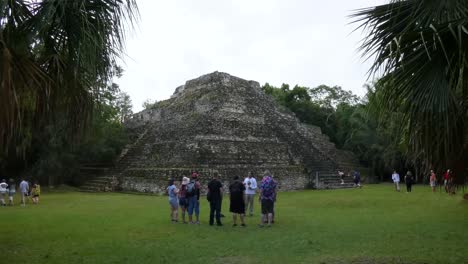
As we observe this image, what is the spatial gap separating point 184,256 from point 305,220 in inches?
193

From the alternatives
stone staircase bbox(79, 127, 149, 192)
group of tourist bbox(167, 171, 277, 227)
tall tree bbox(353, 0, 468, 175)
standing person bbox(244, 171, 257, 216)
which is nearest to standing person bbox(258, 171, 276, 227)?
group of tourist bbox(167, 171, 277, 227)

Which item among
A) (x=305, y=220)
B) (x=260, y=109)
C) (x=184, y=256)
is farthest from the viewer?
(x=260, y=109)

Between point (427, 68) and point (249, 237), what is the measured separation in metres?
5.48

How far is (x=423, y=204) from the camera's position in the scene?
14500mm

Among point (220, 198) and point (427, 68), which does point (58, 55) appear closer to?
point (427, 68)

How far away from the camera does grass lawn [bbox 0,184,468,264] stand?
6938 millimetres

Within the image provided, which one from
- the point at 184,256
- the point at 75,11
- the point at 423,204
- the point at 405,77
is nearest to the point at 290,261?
the point at 184,256

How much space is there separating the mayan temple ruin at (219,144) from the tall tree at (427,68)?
15326 mm

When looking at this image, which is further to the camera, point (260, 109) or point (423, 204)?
point (260, 109)

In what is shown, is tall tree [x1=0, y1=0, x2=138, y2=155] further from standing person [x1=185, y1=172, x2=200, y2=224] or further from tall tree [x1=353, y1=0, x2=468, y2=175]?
standing person [x1=185, y1=172, x2=200, y2=224]

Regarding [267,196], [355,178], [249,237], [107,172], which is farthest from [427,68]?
[107,172]

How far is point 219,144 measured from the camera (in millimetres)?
22125

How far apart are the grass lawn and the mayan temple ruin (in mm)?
7367

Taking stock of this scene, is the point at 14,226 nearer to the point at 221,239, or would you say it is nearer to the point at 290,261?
the point at 221,239
